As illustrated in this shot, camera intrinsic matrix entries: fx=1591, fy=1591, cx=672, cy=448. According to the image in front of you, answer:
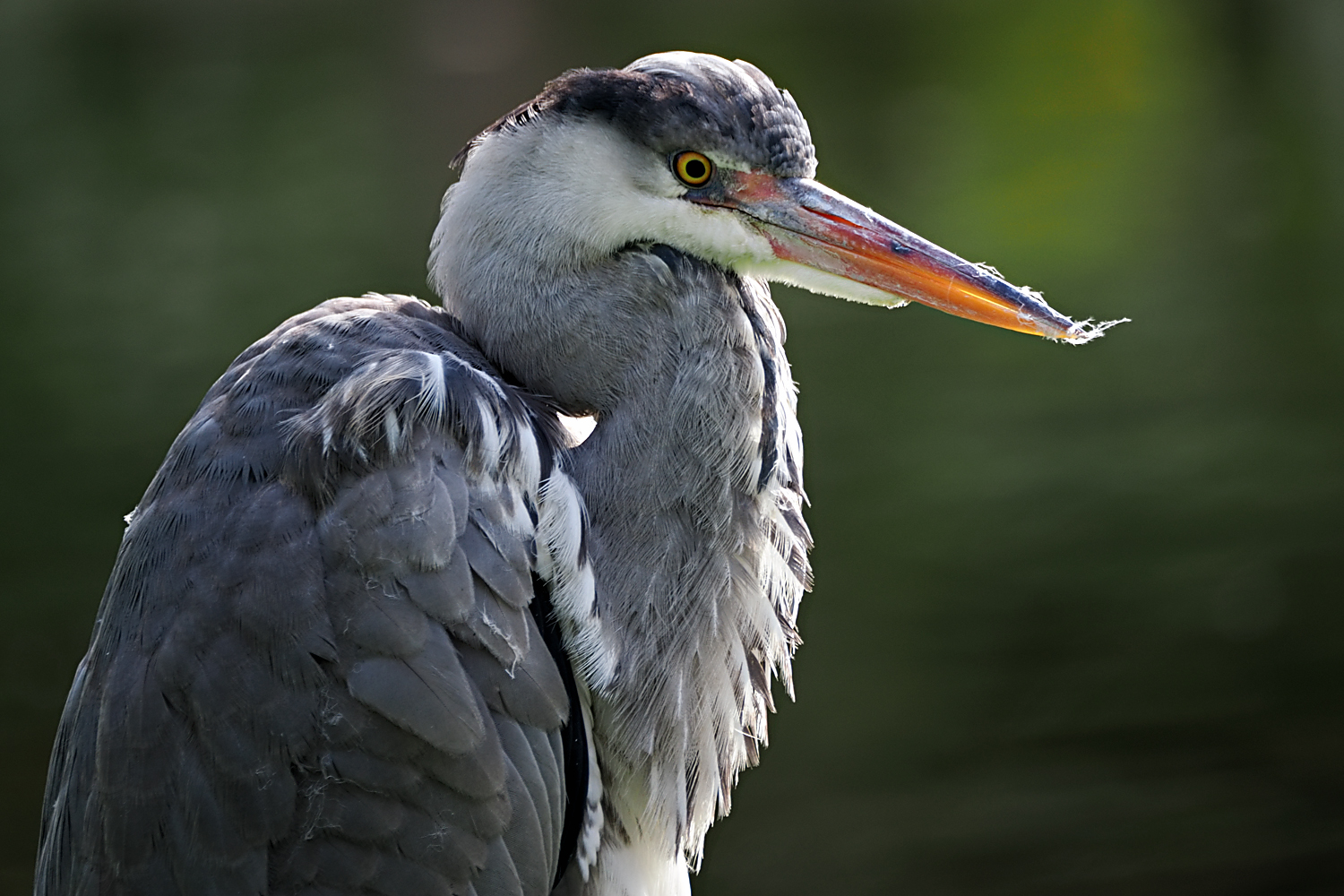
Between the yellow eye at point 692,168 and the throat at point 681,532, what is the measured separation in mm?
141

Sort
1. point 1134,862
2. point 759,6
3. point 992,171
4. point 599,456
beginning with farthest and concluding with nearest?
point 759,6 < point 992,171 < point 1134,862 < point 599,456

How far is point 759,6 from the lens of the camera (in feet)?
65.6

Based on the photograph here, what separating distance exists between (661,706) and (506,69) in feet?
47.7


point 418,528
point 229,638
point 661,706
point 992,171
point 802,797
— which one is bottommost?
point 802,797

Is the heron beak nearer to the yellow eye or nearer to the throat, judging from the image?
the yellow eye

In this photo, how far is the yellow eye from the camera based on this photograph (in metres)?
2.79

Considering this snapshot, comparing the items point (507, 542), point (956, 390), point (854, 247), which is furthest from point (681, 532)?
point (956, 390)

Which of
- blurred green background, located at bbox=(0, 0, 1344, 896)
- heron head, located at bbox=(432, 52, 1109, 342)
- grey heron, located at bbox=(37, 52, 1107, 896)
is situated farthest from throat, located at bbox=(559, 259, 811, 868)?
blurred green background, located at bbox=(0, 0, 1344, 896)

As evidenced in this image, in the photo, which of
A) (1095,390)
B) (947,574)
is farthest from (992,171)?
(947,574)

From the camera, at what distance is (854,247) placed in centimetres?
286

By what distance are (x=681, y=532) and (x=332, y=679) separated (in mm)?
660

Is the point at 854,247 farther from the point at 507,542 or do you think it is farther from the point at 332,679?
the point at 332,679

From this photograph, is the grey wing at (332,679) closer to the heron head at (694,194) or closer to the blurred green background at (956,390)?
the heron head at (694,194)

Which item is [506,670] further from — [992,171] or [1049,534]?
[992,171]
